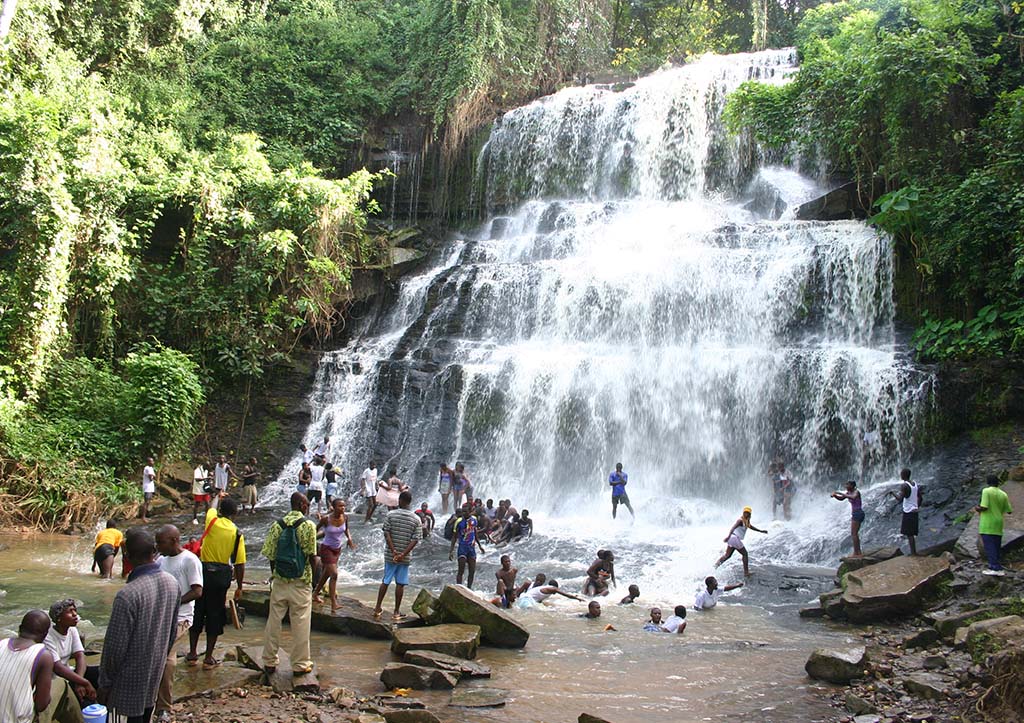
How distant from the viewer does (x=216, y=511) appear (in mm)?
7246

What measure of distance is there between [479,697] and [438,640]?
1.06 metres

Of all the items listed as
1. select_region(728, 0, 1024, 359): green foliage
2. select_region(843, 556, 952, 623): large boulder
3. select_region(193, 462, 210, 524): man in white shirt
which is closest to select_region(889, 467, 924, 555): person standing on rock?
select_region(843, 556, 952, 623): large boulder

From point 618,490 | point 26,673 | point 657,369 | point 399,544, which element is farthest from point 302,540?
point 657,369

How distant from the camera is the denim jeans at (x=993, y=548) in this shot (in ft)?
32.5

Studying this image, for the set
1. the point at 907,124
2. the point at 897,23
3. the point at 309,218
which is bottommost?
the point at 309,218

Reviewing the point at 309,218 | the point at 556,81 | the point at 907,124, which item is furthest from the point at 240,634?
the point at 556,81

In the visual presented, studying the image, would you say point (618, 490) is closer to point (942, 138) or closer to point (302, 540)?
point (302, 540)

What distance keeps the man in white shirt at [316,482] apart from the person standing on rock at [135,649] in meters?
12.1

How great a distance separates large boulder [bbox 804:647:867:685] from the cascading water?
3.95m

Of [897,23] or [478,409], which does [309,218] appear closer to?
[478,409]

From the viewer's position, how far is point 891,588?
9883 millimetres

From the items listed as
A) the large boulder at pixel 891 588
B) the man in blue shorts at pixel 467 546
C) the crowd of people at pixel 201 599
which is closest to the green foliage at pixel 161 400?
the crowd of people at pixel 201 599

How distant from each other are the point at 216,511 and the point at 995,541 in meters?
9.18

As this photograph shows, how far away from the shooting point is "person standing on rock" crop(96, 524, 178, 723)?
441 centimetres
